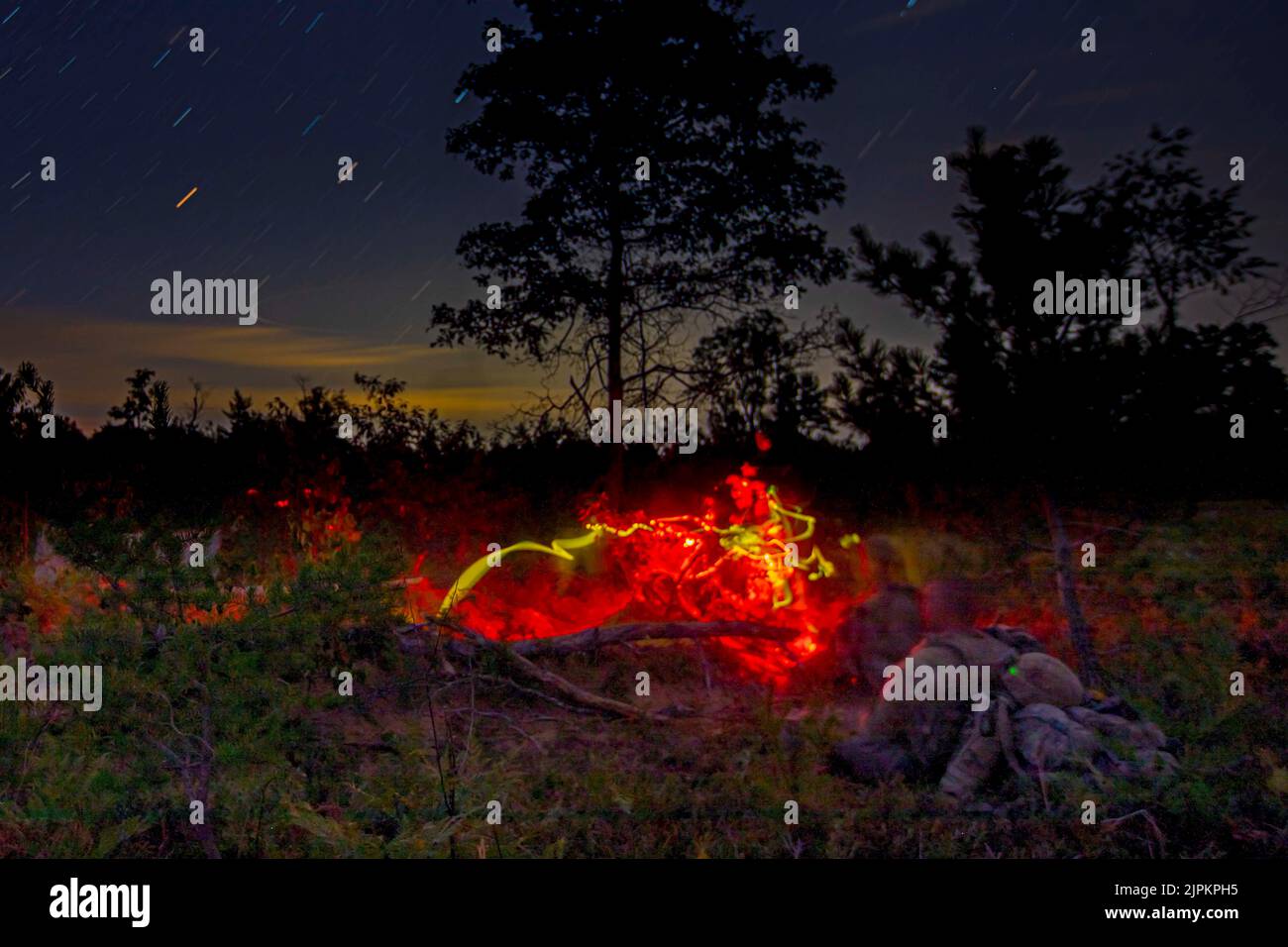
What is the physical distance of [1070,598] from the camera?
28.8 feet

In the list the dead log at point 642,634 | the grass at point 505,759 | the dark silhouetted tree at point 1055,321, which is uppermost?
the dark silhouetted tree at point 1055,321

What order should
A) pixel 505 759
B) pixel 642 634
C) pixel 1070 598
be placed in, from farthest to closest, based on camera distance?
pixel 642 634 → pixel 1070 598 → pixel 505 759

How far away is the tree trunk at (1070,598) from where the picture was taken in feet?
28.1

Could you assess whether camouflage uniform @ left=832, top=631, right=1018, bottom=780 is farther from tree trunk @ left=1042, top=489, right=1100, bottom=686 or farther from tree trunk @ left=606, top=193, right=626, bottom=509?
tree trunk @ left=606, top=193, right=626, bottom=509

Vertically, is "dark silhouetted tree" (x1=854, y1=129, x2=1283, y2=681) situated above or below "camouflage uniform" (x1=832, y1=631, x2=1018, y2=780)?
above

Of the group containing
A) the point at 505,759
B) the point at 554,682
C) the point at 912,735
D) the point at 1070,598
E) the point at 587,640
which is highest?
the point at 1070,598

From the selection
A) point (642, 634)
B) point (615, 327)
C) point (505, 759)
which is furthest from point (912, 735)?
point (615, 327)

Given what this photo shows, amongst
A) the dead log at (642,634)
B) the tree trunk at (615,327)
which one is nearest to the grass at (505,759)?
the dead log at (642,634)

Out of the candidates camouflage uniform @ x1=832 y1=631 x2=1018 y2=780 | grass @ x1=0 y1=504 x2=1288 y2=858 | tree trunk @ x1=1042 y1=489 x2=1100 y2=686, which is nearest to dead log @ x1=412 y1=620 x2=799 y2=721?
grass @ x1=0 y1=504 x2=1288 y2=858

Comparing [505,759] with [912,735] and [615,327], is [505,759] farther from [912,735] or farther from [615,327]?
[615,327]

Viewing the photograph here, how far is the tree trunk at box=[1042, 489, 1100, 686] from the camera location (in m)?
8.57

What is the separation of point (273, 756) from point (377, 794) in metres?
0.65

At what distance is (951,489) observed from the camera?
29.7ft

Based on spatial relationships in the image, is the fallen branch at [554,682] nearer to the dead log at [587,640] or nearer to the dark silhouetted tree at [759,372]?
the dead log at [587,640]
